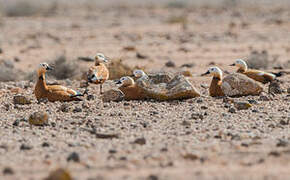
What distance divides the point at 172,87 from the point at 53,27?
2065 cm

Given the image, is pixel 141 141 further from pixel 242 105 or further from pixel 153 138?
pixel 242 105

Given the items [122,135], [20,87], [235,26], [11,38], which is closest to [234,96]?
[122,135]

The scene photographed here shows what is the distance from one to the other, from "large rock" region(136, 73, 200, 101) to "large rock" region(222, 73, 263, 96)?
578mm

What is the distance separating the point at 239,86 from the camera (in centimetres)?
1047

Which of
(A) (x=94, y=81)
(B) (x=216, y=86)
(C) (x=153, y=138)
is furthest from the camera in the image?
(A) (x=94, y=81)

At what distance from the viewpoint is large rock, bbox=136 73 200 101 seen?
1006cm

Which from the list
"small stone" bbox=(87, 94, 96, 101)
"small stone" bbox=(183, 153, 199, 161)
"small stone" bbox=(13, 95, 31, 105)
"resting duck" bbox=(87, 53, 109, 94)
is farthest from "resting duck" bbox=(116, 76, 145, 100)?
"small stone" bbox=(183, 153, 199, 161)

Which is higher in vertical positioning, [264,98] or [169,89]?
[169,89]

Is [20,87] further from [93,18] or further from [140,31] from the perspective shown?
[93,18]

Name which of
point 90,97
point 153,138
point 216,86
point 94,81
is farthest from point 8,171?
point 216,86

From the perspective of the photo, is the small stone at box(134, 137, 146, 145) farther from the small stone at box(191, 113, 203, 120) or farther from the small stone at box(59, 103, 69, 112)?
the small stone at box(59, 103, 69, 112)

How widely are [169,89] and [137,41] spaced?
45.2 ft

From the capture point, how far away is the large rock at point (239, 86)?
1040cm

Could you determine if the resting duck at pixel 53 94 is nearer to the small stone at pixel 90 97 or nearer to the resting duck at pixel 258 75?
the small stone at pixel 90 97
